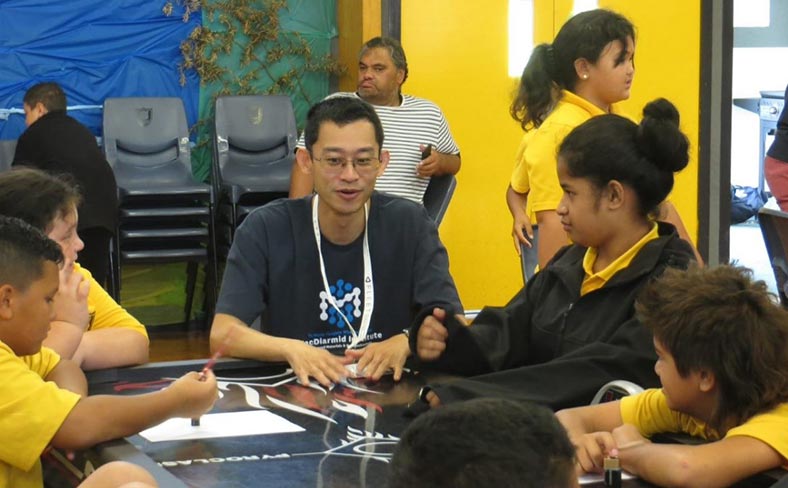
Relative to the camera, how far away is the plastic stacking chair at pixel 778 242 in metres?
3.07

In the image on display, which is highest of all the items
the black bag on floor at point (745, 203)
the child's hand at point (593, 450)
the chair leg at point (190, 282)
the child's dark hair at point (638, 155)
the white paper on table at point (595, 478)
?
the child's dark hair at point (638, 155)

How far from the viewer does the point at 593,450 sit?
188 cm

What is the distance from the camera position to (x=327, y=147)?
312 centimetres

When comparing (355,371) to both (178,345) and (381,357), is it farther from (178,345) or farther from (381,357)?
(178,345)

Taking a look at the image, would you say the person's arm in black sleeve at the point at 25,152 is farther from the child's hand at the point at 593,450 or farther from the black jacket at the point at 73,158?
the child's hand at the point at 593,450

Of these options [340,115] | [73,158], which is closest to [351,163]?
[340,115]

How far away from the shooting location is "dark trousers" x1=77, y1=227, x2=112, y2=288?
6098 mm

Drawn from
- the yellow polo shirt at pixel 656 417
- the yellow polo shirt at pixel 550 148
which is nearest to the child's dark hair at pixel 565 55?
the yellow polo shirt at pixel 550 148

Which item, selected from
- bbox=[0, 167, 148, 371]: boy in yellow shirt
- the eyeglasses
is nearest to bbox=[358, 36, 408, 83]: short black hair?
the eyeglasses

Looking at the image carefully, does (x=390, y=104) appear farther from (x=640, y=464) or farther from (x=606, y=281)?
(x=640, y=464)

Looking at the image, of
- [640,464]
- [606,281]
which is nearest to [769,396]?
[640,464]

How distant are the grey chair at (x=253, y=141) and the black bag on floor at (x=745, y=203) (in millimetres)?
5006

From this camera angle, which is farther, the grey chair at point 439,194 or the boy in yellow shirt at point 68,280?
the grey chair at point 439,194

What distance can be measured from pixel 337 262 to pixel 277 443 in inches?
40.3
